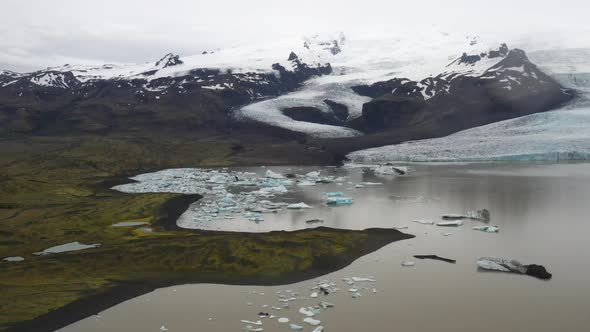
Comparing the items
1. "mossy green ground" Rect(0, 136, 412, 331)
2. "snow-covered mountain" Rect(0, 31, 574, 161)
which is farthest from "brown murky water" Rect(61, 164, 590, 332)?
"snow-covered mountain" Rect(0, 31, 574, 161)

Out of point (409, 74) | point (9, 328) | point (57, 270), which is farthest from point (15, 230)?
point (409, 74)

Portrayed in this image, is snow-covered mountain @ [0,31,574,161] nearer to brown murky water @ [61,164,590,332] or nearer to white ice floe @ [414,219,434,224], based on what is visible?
white ice floe @ [414,219,434,224]

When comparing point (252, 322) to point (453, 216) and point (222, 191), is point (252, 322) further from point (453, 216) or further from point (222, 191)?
point (222, 191)

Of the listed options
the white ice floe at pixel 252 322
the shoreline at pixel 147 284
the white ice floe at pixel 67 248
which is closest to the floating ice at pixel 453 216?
the shoreline at pixel 147 284

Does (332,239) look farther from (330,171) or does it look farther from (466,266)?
(330,171)

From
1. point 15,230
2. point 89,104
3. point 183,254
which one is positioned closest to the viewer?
point 183,254

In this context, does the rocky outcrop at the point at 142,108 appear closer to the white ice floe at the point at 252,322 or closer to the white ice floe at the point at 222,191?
the white ice floe at the point at 222,191

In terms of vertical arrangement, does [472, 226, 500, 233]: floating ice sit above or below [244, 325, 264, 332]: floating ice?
above
